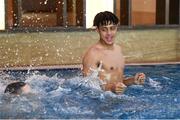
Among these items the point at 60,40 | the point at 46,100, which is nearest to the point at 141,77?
the point at 46,100

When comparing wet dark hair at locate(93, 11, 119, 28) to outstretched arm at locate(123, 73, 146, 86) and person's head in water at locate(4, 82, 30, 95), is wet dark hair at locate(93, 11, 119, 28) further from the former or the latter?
person's head in water at locate(4, 82, 30, 95)

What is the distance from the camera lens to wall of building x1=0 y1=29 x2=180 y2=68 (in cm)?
1071

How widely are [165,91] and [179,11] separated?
15.8ft

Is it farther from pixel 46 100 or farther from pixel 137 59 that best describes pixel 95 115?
pixel 137 59

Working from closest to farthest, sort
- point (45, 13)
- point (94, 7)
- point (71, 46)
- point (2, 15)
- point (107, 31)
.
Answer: point (107, 31), point (2, 15), point (71, 46), point (45, 13), point (94, 7)

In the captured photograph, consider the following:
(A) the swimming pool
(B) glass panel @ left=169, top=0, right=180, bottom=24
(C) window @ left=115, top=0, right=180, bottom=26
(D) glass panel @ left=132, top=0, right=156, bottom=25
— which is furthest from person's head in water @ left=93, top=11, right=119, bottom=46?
(B) glass panel @ left=169, top=0, right=180, bottom=24

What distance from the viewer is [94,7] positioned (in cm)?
1143

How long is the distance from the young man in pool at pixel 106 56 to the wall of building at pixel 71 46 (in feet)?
14.2

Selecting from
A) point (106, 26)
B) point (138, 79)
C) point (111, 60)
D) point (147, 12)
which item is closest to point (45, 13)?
point (147, 12)

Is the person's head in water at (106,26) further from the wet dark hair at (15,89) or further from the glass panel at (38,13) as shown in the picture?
the glass panel at (38,13)

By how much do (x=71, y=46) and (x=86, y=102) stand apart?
4.70 meters

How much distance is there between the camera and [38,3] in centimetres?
1140

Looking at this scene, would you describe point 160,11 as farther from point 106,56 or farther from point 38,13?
point 106,56

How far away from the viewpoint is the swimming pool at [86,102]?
582 cm
